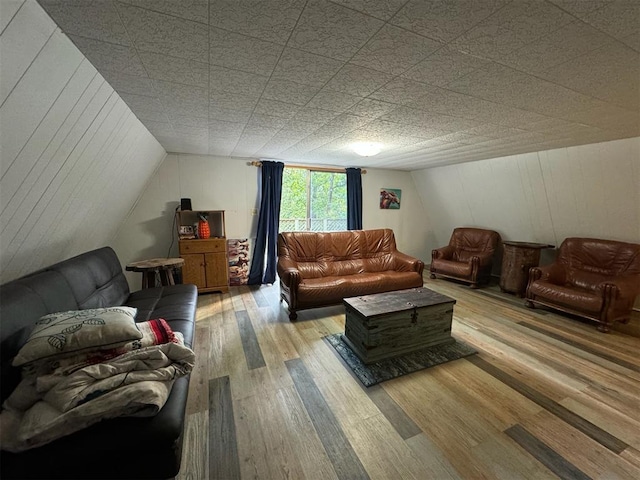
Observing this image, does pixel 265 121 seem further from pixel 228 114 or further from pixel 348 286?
pixel 348 286

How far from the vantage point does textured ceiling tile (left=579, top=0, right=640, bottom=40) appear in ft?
3.06

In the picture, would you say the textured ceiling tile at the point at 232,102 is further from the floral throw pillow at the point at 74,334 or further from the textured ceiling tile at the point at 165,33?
the floral throw pillow at the point at 74,334

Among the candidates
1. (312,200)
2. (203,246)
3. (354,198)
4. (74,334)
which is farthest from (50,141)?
(354,198)

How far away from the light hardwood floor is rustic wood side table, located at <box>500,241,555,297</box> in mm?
1120

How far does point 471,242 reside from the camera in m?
4.72

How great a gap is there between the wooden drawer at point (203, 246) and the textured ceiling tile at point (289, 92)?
2.46 m

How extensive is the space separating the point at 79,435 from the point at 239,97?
1964 mm

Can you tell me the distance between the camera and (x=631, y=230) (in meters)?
3.09

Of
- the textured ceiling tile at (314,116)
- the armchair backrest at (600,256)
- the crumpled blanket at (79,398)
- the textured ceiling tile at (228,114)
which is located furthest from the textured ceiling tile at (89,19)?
the armchair backrest at (600,256)

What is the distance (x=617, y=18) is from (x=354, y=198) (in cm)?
398

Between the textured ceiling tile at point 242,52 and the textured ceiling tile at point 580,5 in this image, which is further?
the textured ceiling tile at point 242,52

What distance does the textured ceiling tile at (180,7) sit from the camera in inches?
36.5

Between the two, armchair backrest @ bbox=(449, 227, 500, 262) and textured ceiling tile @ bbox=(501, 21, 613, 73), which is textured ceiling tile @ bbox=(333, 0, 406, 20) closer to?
textured ceiling tile @ bbox=(501, 21, 613, 73)

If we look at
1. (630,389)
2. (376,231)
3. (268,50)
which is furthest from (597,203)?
(268,50)
